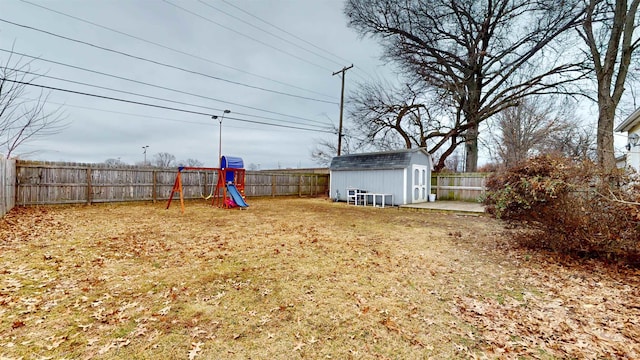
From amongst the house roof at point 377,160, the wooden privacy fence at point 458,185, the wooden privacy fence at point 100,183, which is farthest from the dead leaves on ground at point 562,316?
the wooden privacy fence at point 100,183

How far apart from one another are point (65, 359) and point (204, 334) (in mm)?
889

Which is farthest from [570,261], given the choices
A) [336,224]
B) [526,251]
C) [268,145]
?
[268,145]

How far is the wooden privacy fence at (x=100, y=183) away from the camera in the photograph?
8.84 meters

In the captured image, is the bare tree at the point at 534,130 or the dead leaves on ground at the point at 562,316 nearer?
the dead leaves on ground at the point at 562,316

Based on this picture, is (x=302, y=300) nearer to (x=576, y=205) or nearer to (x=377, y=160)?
(x=576, y=205)

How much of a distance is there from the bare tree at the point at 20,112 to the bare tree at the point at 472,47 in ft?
44.1

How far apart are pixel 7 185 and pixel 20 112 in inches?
85.2

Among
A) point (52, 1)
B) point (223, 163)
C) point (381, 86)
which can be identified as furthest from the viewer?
point (381, 86)

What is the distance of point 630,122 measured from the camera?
335 inches

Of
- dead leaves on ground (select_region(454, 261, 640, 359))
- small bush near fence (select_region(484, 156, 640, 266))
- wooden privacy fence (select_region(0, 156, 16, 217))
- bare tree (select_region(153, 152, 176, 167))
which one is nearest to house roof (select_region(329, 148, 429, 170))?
small bush near fence (select_region(484, 156, 640, 266))

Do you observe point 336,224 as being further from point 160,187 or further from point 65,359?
point 160,187

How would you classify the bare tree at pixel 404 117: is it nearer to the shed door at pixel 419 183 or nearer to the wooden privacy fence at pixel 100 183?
the shed door at pixel 419 183

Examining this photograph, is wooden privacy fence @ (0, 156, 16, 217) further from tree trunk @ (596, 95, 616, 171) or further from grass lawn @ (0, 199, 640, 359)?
tree trunk @ (596, 95, 616, 171)

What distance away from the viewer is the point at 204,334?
2203 mm
